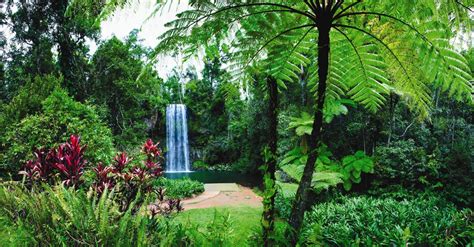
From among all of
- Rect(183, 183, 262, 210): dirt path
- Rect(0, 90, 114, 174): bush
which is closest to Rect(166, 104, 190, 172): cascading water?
Rect(183, 183, 262, 210): dirt path

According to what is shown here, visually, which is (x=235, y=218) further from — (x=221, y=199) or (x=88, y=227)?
(x=88, y=227)

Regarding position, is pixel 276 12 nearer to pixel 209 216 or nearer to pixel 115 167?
pixel 115 167

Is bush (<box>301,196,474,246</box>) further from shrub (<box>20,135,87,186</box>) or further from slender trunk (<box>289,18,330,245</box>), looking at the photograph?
shrub (<box>20,135,87,186</box>)

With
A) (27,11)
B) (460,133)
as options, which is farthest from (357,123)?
(27,11)

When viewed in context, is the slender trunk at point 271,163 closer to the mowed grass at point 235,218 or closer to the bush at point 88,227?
the bush at point 88,227

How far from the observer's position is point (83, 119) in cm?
613

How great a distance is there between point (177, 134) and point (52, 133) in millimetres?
16083

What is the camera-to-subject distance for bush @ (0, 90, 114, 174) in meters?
5.69

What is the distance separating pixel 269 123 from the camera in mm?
2666

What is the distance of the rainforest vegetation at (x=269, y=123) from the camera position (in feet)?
7.32

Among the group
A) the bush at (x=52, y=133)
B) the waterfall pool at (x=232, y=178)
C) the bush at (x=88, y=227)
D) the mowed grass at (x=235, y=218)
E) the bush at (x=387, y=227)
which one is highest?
the bush at (x=52, y=133)

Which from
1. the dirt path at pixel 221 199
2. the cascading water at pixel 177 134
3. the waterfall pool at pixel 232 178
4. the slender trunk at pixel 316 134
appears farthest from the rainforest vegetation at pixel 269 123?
the cascading water at pixel 177 134

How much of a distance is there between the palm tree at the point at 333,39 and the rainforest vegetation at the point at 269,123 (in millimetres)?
14

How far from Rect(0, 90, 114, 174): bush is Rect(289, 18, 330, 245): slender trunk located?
4.36m
